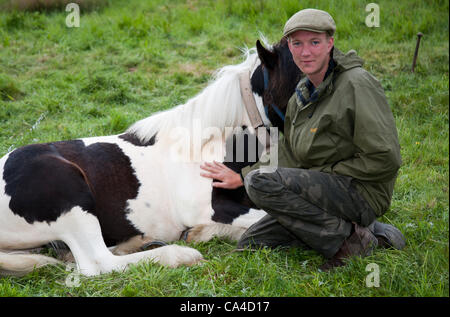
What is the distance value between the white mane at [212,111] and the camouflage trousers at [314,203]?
0.77 meters

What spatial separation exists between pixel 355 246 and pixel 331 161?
0.58m

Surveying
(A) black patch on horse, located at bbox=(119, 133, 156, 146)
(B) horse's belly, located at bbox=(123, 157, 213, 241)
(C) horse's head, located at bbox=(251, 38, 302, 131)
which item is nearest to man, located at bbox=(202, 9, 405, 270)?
(C) horse's head, located at bbox=(251, 38, 302, 131)

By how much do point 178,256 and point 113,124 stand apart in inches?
113

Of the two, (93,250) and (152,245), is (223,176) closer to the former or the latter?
(152,245)

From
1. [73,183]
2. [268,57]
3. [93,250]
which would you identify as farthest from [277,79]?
[93,250]

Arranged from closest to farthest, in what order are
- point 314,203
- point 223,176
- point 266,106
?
point 314,203 → point 223,176 → point 266,106

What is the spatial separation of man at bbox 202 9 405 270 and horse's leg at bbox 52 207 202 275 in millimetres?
692

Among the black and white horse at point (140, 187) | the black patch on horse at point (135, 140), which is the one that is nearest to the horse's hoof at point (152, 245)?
the black and white horse at point (140, 187)

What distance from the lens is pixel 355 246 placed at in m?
3.01

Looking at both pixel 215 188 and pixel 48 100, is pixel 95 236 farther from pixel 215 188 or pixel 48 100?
pixel 48 100

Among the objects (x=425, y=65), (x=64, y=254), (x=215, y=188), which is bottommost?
(x=64, y=254)

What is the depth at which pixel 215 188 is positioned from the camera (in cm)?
357

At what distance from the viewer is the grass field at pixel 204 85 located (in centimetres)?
287
